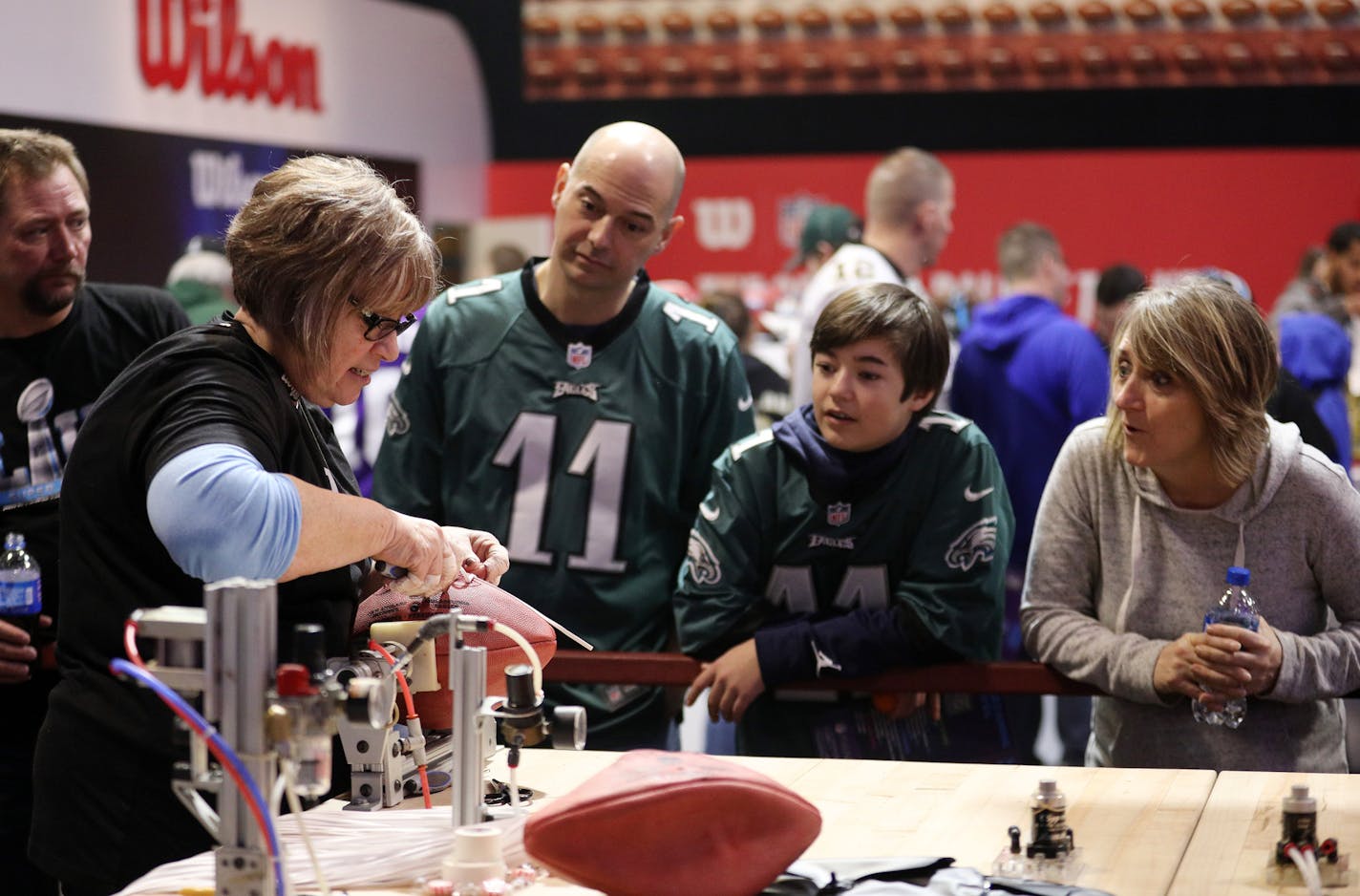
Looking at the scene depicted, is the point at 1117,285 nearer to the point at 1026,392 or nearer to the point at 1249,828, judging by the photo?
the point at 1026,392

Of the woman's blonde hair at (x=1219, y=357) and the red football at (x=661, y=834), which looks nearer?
the red football at (x=661, y=834)

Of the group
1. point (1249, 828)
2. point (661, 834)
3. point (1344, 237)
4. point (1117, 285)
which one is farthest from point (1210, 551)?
point (1344, 237)

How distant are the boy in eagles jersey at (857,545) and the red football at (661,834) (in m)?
1.10

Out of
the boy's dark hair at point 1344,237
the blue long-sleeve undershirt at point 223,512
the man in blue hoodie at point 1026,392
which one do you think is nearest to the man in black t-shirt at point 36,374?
the blue long-sleeve undershirt at point 223,512

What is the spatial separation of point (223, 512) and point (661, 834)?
59cm

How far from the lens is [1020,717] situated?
421cm

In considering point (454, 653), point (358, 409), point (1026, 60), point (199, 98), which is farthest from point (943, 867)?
point (1026, 60)

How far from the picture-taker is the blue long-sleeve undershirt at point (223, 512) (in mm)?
1688

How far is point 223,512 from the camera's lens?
1688 mm

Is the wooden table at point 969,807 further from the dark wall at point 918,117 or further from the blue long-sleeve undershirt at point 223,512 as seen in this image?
the dark wall at point 918,117

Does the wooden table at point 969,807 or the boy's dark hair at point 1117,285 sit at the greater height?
the boy's dark hair at point 1117,285

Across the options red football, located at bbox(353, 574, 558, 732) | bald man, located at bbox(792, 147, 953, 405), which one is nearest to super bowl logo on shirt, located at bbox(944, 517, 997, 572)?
red football, located at bbox(353, 574, 558, 732)

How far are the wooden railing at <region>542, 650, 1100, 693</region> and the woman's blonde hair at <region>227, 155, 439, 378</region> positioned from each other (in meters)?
1.09

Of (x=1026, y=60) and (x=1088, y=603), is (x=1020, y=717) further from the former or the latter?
(x=1026, y=60)
